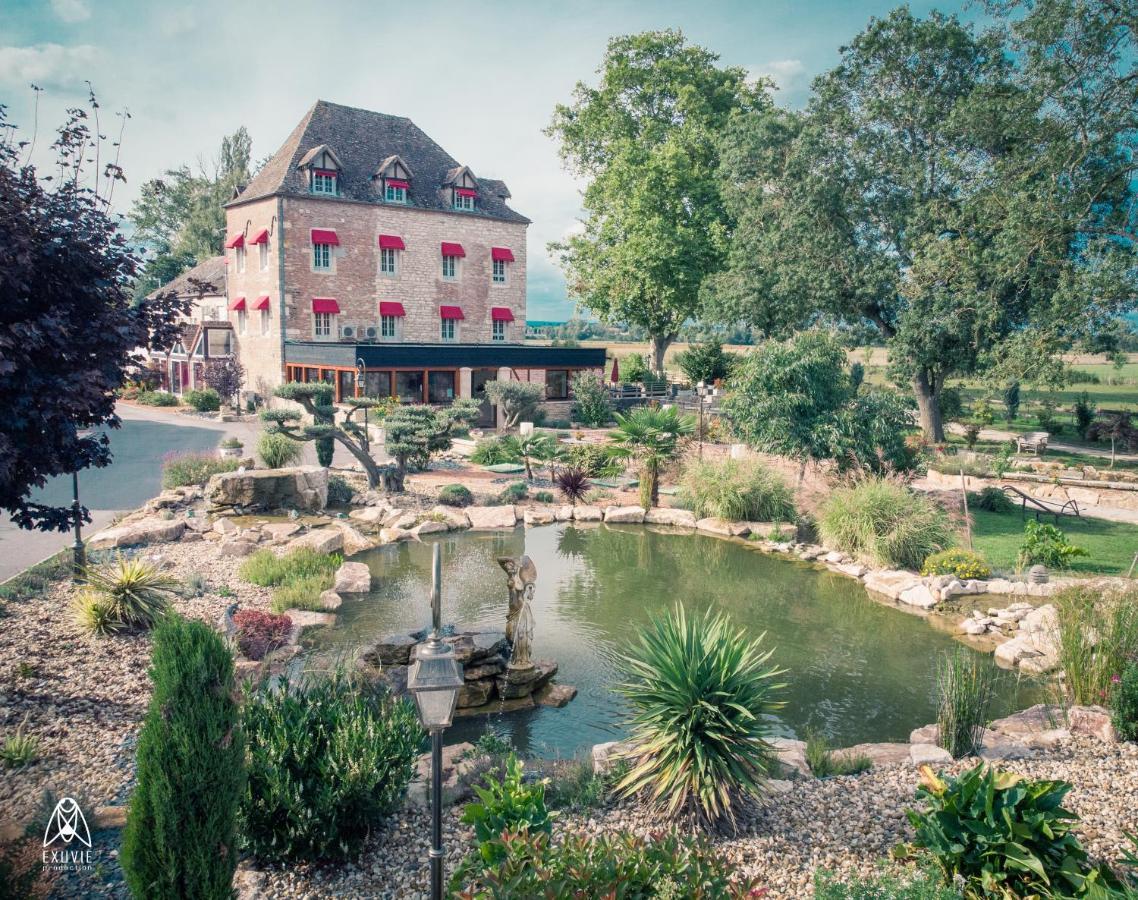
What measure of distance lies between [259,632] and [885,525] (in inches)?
411

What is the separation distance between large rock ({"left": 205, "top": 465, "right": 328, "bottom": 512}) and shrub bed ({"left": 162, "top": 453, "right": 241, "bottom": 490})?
1752 millimetres

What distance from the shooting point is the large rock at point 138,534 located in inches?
491

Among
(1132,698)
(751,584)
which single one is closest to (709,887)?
(1132,698)

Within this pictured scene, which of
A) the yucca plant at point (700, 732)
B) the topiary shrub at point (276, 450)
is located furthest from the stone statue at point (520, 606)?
the topiary shrub at point (276, 450)

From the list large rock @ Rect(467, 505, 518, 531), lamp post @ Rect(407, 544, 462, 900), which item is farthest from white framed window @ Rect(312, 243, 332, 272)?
lamp post @ Rect(407, 544, 462, 900)

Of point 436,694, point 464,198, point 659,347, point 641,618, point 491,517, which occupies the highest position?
point 464,198

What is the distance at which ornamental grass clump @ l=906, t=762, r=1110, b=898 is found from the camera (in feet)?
13.8

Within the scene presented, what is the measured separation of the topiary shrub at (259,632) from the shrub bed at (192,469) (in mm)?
8393

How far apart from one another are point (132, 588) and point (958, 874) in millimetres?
8630

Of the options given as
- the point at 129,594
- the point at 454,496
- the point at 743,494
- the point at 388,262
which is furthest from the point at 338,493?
the point at 388,262

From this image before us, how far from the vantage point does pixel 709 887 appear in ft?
13.5

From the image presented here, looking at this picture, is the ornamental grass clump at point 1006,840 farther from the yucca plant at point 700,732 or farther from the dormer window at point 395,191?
the dormer window at point 395,191

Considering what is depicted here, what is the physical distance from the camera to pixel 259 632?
29.0 ft

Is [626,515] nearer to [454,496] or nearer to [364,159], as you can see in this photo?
[454,496]
